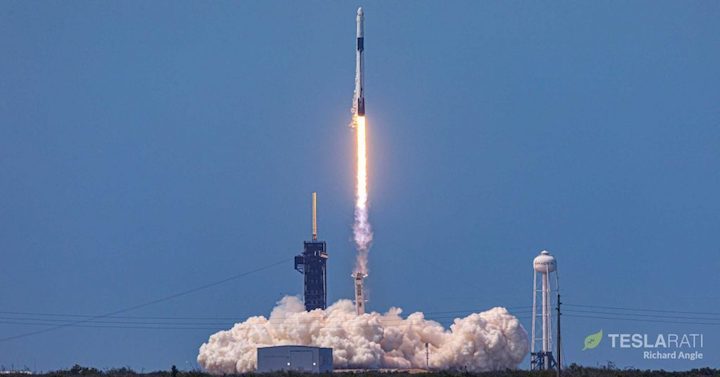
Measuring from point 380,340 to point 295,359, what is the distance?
7502mm

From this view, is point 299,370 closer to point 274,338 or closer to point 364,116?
point 274,338

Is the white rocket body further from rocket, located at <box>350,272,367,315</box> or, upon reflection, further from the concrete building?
the concrete building

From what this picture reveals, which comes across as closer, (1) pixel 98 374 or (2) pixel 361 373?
(2) pixel 361 373

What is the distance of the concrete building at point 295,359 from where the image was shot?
134875mm

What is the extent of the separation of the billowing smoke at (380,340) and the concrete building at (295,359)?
2.93m

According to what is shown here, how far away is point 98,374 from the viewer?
5645 inches

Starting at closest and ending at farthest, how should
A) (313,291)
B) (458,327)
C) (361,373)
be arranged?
(361,373) → (458,327) → (313,291)

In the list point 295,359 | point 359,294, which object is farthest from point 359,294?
point 295,359

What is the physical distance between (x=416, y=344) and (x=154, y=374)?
20511 mm

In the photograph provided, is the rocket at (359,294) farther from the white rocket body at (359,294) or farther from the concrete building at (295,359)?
the concrete building at (295,359)

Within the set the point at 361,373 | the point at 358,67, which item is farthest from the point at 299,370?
the point at 358,67

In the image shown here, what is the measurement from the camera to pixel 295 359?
13638 centimetres

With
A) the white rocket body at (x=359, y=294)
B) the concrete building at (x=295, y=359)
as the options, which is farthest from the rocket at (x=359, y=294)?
the concrete building at (x=295, y=359)

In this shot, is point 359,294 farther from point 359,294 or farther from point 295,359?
point 295,359
